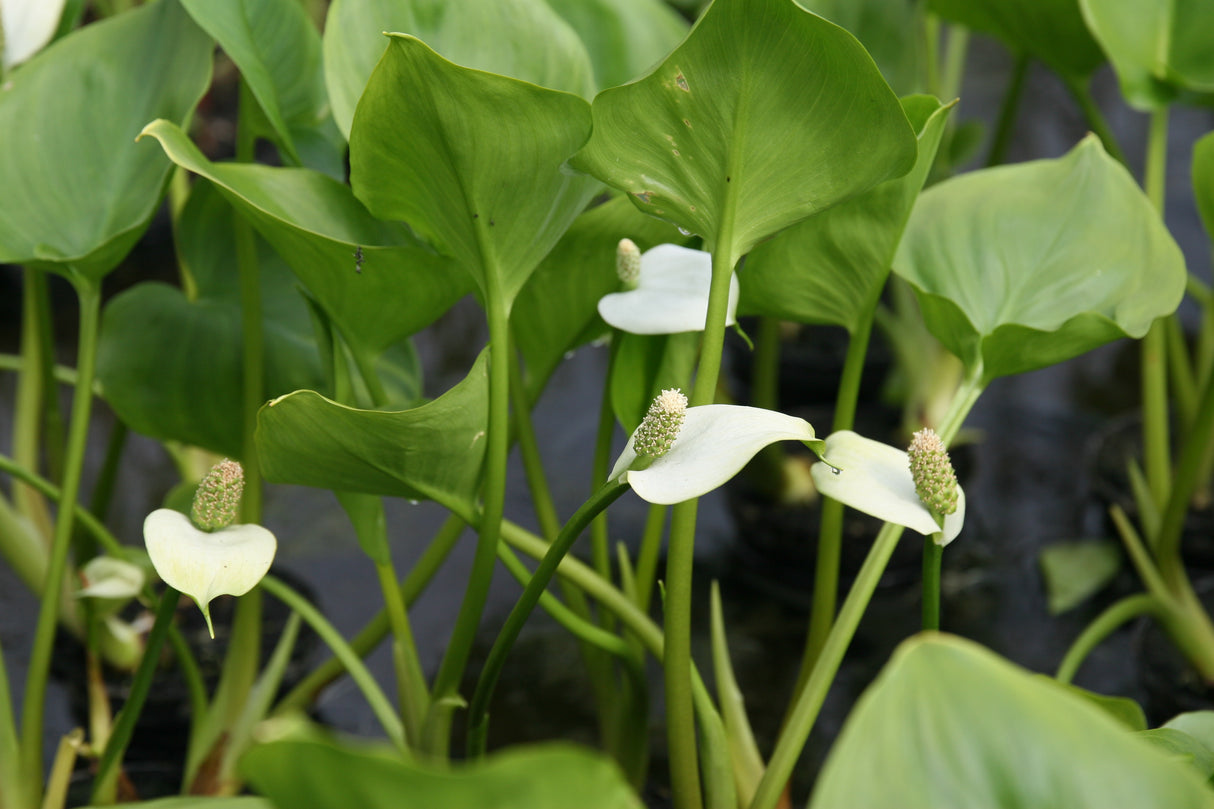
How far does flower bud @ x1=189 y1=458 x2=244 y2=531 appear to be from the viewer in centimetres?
37

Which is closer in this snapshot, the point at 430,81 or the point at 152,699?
the point at 430,81

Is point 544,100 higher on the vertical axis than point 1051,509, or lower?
higher

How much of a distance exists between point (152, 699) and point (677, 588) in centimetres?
46

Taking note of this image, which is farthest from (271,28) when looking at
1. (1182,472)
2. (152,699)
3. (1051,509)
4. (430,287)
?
(1051,509)

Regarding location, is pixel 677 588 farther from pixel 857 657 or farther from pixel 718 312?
pixel 857 657

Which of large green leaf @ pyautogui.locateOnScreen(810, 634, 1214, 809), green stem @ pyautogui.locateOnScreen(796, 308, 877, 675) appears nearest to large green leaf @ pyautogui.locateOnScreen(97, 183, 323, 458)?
green stem @ pyautogui.locateOnScreen(796, 308, 877, 675)

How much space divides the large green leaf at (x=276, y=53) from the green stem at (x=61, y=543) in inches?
4.7

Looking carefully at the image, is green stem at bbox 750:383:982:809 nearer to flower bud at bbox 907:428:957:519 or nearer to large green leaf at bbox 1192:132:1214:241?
flower bud at bbox 907:428:957:519

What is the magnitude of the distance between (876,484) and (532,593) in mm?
123

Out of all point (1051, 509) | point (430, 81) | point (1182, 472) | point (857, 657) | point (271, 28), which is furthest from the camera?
point (1051, 509)

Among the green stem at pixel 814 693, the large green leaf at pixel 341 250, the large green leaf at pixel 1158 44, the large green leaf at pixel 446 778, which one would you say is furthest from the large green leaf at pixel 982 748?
the large green leaf at pixel 1158 44

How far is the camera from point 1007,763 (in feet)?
0.80

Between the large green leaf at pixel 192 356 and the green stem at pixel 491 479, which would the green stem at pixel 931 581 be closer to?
the green stem at pixel 491 479

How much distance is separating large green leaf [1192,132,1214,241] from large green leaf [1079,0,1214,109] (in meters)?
0.12
